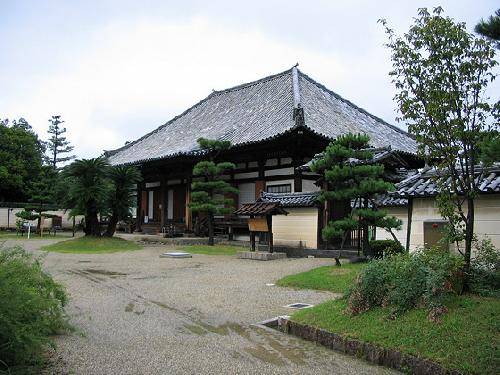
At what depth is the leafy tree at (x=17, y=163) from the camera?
37.0 meters

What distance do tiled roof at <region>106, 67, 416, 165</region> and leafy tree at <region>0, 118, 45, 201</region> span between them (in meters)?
11.2

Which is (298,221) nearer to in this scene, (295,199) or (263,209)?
(295,199)

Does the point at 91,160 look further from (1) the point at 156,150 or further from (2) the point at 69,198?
(1) the point at 156,150

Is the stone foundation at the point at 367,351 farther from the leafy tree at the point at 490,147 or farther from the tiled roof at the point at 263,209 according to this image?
the tiled roof at the point at 263,209

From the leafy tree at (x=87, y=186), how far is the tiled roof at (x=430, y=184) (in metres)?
13.0

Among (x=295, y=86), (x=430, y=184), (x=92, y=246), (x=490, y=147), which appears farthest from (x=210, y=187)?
(x=490, y=147)

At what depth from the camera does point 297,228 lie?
16.8 metres

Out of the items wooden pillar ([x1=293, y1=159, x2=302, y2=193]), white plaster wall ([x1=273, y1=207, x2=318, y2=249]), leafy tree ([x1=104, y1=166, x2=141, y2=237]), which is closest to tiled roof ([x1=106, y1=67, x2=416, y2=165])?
wooden pillar ([x1=293, y1=159, x2=302, y2=193])

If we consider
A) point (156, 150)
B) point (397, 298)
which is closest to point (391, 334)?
point (397, 298)

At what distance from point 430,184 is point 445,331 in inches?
186

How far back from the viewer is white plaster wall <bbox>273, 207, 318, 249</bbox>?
635 inches

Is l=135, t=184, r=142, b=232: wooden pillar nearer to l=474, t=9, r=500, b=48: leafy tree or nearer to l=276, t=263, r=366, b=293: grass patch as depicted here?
l=276, t=263, r=366, b=293: grass patch

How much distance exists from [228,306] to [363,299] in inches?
106

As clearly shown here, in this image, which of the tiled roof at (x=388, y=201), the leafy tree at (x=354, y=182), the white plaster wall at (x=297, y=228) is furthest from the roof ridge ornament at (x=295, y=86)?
the leafy tree at (x=354, y=182)
